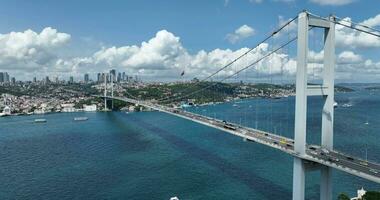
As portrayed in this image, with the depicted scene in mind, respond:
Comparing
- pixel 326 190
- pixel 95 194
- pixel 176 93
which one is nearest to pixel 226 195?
pixel 326 190

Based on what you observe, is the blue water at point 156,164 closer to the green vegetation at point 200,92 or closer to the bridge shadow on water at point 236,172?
the bridge shadow on water at point 236,172

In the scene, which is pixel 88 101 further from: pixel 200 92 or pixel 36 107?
pixel 200 92

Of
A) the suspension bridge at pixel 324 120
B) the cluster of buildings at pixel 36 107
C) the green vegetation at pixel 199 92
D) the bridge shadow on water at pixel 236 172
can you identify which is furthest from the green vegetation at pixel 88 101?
the suspension bridge at pixel 324 120

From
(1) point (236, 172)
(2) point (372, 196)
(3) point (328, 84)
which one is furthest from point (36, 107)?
(2) point (372, 196)

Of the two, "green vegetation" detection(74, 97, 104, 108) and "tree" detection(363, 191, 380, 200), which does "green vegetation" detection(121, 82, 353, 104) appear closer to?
"green vegetation" detection(74, 97, 104, 108)

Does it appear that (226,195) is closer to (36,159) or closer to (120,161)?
(120,161)

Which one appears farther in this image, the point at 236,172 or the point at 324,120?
the point at 236,172

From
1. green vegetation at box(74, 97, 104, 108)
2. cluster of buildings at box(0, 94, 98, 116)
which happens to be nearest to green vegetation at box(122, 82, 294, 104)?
green vegetation at box(74, 97, 104, 108)
